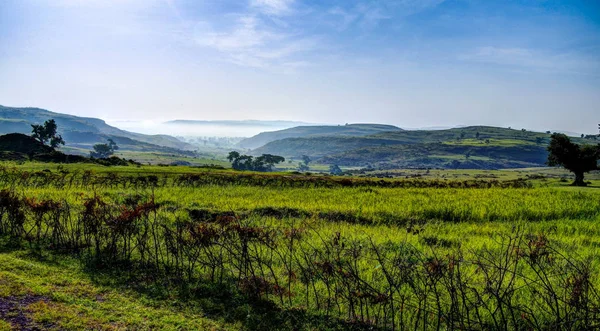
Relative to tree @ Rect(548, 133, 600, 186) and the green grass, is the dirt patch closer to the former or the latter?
the green grass

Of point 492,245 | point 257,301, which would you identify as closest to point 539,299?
point 492,245

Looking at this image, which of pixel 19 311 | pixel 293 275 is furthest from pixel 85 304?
pixel 293 275

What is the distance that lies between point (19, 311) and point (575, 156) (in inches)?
2702

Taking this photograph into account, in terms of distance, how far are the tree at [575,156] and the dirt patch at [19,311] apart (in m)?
64.3

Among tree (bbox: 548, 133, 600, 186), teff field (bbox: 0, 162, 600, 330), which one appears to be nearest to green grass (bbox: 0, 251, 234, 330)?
teff field (bbox: 0, 162, 600, 330)

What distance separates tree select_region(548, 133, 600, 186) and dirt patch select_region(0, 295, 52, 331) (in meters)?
64.3

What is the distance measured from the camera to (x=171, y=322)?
920cm

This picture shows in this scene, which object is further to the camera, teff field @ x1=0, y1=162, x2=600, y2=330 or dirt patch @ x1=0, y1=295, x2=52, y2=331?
teff field @ x1=0, y1=162, x2=600, y2=330

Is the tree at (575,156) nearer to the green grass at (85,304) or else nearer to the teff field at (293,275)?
the teff field at (293,275)

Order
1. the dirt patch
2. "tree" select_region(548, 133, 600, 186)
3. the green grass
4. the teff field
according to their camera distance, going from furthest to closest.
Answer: "tree" select_region(548, 133, 600, 186), the teff field, the green grass, the dirt patch

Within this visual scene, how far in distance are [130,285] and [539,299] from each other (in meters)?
12.7

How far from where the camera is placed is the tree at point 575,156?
53281 mm

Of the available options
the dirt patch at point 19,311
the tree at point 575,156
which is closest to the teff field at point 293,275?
the dirt patch at point 19,311

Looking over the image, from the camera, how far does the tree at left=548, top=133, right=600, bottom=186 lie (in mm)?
53281
